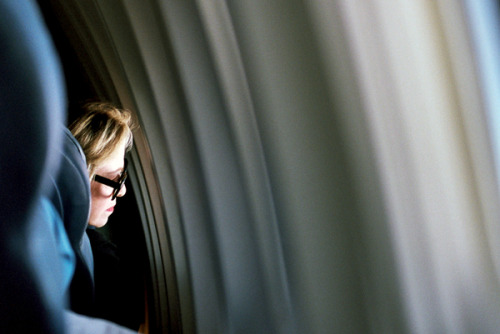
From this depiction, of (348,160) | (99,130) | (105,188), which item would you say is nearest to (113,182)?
(105,188)

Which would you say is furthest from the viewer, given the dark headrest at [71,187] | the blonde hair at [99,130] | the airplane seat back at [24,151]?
the blonde hair at [99,130]

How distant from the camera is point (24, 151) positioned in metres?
0.27

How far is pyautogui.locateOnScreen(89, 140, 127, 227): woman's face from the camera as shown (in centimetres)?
115

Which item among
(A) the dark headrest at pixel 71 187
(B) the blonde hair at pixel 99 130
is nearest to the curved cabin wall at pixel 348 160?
(A) the dark headrest at pixel 71 187

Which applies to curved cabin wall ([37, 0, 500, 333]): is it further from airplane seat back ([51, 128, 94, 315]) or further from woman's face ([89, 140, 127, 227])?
woman's face ([89, 140, 127, 227])

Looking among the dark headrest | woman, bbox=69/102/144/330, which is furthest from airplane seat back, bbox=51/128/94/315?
woman, bbox=69/102/144/330

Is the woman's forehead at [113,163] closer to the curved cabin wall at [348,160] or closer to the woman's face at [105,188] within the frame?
the woman's face at [105,188]

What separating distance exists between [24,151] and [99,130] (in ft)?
2.84

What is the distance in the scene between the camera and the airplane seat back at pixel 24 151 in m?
0.26

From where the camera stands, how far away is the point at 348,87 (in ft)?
1.26

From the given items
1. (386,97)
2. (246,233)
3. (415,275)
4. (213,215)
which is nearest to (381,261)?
(415,275)

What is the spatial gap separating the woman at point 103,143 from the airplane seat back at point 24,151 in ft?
2.79

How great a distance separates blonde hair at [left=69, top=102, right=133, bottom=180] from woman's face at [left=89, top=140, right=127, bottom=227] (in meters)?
0.02

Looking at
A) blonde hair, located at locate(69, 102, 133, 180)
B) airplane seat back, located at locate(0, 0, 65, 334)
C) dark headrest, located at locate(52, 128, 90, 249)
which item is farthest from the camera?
blonde hair, located at locate(69, 102, 133, 180)
